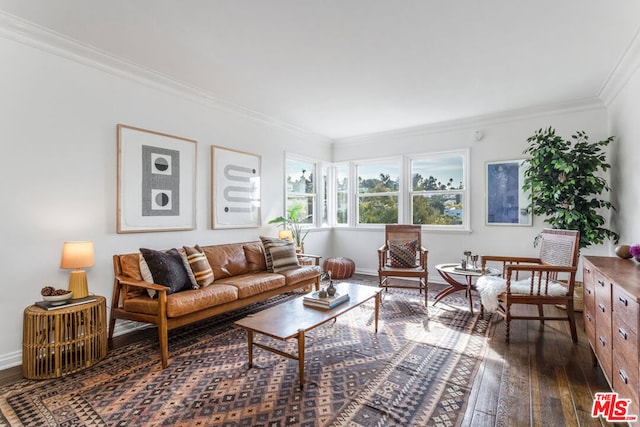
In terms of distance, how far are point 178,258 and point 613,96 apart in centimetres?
519

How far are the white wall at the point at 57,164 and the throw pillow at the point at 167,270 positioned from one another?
0.52m

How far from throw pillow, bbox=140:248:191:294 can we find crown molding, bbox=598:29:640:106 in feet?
14.5

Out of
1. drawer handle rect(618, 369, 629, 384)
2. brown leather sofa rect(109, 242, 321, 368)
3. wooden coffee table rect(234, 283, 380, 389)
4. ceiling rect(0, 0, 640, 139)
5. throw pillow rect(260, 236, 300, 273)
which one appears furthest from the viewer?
throw pillow rect(260, 236, 300, 273)

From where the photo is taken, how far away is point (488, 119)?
4836 millimetres

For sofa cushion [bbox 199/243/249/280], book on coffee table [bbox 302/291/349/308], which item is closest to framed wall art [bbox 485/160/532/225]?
book on coffee table [bbox 302/291/349/308]

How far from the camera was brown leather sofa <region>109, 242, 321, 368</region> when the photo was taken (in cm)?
262

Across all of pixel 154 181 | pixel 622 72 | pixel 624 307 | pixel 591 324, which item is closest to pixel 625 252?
pixel 591 324

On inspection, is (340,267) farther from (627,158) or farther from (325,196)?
(627,158)

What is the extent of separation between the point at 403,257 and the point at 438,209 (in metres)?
1.49

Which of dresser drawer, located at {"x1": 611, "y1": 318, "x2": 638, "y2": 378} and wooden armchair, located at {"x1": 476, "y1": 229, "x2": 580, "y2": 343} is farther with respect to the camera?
wooden armchair, located at {"x1": 476, "y1": 229, "x2": 580, "y2": 343}

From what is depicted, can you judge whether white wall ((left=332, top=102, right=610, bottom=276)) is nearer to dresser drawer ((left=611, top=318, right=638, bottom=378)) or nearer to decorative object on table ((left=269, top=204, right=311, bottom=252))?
decorative object on table ((left=269, top=204, right=311, bottom=252))

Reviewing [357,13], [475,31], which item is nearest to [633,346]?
[475,31]

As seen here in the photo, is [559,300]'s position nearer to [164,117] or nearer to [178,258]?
[178,258]

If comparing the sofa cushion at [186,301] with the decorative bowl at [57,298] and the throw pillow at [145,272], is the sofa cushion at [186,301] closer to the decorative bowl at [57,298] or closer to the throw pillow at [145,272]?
the throw pillow at [145,272]
